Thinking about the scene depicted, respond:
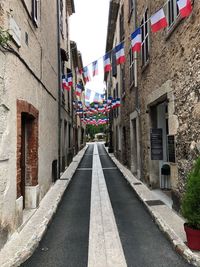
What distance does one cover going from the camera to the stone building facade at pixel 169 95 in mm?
4840

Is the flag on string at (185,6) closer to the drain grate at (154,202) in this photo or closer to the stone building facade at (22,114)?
the stone building facade at (22,114)

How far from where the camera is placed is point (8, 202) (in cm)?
437

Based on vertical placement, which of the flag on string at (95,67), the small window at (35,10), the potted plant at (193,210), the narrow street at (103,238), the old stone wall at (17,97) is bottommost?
the narrow street at (103,238)

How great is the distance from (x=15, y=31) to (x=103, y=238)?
4.07m

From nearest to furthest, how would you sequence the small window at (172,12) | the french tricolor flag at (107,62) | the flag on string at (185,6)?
the flag on string at (185,6), the small window at (172,12), the french tricolor flag at (107,62)

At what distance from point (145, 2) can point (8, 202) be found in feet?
24.5

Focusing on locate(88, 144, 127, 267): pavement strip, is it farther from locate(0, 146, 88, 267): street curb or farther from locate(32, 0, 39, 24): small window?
locate(32, 0, 39, 24): small window

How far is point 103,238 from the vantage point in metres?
4.57

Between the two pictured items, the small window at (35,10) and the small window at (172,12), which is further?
the small window at (35,10)

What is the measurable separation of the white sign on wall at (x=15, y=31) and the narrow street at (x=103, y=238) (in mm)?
3641

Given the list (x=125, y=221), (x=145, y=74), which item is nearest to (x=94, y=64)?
(x=145, y=74)

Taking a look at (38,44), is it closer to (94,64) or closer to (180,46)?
(94,64)

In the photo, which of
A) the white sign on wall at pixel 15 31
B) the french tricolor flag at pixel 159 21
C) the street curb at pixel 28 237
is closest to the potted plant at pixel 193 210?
the street curb at pixel 28 237

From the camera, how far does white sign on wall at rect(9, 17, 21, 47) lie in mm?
4611
